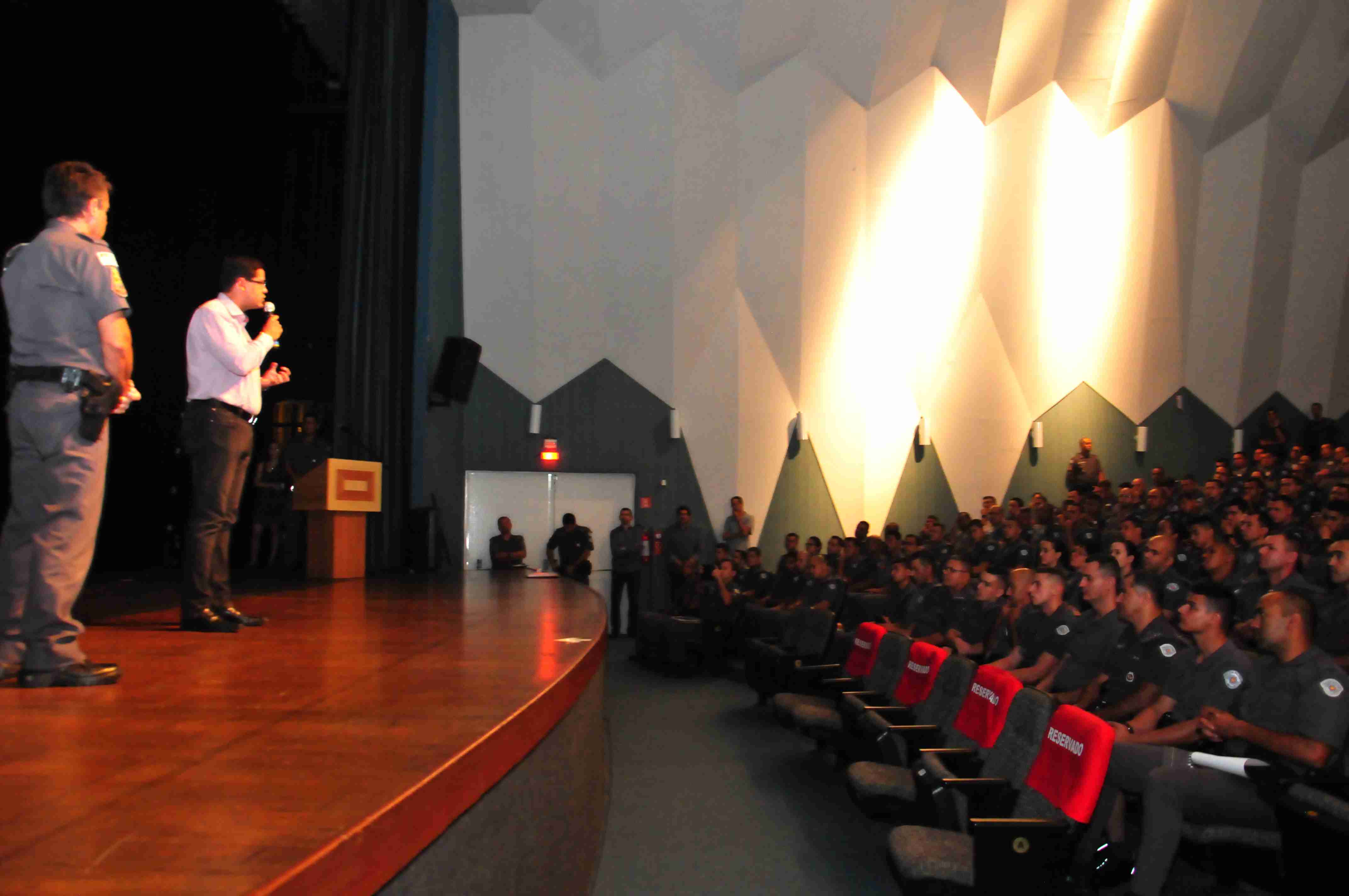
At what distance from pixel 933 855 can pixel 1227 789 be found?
101 cm

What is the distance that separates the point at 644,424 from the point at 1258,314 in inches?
316

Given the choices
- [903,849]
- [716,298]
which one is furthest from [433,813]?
[716,298]

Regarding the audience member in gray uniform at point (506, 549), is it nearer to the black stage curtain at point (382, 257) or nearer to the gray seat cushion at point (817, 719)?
the black stage curtain at point (382, 257)

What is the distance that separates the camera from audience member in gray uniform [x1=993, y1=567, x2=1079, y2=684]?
4.86m

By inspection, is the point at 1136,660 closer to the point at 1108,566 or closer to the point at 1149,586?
the point at 1149,586

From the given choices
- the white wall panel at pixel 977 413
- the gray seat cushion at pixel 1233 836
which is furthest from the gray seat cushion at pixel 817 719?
the white wall panel at pixel 977 413

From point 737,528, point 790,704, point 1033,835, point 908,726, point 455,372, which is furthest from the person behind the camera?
point 737,528

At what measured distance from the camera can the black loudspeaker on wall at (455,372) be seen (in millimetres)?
9633

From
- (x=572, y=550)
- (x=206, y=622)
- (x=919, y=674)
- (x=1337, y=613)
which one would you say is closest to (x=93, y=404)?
(x=206, y=622)

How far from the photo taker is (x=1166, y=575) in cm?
562

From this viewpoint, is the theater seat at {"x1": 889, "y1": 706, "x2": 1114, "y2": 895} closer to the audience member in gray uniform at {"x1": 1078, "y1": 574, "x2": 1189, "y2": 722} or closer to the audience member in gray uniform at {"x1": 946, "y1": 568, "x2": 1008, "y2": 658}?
the audience member in gray uniform at {"x1": 1078, "y1": 574, "x2": 1189, "y2": 722}

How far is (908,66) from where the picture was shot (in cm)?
1181

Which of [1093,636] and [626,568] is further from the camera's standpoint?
[626,568]

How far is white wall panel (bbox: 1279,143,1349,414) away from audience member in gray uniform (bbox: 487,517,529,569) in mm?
9932
